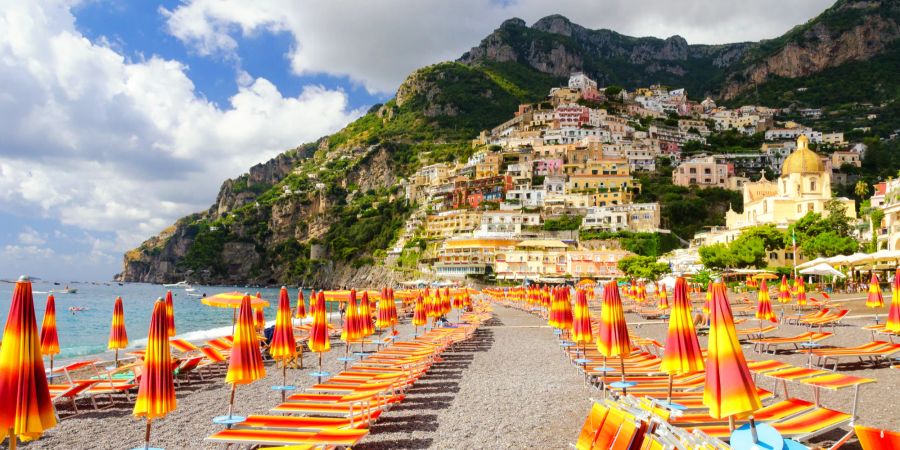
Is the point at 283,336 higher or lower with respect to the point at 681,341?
lower

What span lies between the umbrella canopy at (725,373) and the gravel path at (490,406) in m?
2.55

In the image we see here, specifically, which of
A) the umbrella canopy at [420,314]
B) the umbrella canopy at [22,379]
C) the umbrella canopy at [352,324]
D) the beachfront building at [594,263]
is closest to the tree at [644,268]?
the beachfront building at [594,263]

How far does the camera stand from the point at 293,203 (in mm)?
124812

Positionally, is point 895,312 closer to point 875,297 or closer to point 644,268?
point 875,297

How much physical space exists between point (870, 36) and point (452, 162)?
111542 millimetres

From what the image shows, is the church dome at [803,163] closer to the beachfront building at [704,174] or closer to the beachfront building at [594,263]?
the beachfront building at [594,263]

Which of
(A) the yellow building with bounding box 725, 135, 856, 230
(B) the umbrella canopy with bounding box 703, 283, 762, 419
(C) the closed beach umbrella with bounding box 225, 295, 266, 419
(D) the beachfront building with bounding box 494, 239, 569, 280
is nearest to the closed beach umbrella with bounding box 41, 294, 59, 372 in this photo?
(C) the closed beach umbrella with bounding box 225, 295, 266, 419

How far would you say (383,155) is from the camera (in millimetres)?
126812

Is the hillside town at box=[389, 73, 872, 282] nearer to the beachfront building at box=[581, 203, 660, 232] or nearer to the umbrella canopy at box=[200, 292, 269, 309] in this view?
the beachfront building at box=[581, 203, 660, 232]

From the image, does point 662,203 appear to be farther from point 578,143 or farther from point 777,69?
point 777,69

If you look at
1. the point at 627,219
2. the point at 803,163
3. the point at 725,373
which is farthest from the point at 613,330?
the point at 627,219

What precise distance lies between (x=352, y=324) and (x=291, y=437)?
21.3 feet

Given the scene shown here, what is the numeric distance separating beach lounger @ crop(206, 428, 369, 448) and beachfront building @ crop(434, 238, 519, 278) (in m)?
66.3

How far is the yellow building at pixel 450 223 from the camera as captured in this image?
277 ft
